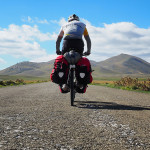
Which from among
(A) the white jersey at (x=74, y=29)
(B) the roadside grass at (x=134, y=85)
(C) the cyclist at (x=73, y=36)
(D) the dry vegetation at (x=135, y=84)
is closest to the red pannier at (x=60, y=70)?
(C) the cyclist at (x=73, y=36)

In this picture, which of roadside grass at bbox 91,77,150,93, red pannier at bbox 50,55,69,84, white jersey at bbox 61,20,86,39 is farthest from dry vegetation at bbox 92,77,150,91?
red pannier at bbox 50,55,69,84

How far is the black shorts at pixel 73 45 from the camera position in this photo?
6840 mm

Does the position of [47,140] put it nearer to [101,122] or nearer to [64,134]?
[64,134]

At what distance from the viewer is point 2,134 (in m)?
3.18

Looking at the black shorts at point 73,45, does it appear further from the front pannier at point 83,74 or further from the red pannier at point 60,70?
the front pannier at point 83,74

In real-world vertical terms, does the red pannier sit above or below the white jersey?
below

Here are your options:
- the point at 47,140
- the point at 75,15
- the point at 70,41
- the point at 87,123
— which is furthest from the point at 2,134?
the point at 75,15

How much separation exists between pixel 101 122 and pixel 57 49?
376 cm

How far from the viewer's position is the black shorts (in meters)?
6.84

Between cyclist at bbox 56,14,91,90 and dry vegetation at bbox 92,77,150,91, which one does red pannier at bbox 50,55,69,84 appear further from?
dry vegetation at bbox 92,77,150,91

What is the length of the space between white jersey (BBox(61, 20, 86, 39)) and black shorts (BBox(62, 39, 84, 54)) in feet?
0.46

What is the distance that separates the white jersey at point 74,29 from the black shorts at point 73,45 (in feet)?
0.46

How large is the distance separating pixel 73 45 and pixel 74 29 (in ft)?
1.80

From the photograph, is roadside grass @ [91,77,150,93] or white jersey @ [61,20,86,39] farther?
roadside grass @ [91,77,150,93]
